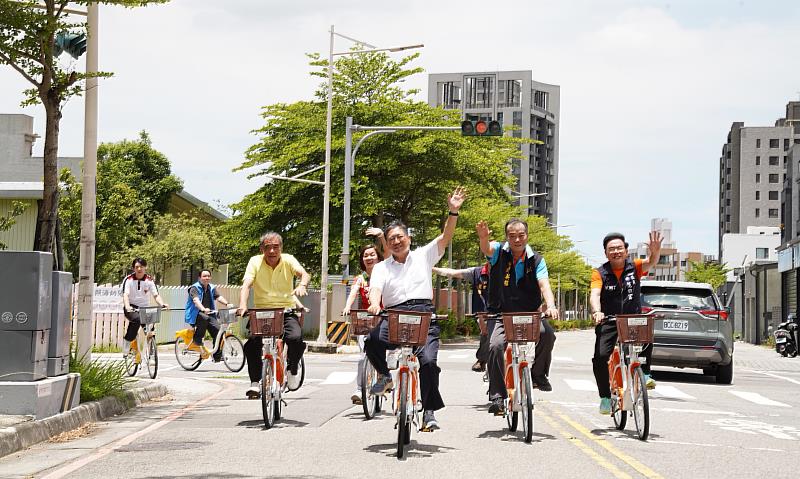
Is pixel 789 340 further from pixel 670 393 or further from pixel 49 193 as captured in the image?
pixel 49 193

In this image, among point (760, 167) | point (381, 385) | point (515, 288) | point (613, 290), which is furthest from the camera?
point (760, 167)

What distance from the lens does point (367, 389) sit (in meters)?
11.7

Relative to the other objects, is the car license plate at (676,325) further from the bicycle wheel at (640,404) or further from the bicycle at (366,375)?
the bicycle wheel at (640,404)

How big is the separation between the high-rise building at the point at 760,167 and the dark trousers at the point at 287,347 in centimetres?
12518

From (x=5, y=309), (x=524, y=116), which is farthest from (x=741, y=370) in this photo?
(x=524, y=116)

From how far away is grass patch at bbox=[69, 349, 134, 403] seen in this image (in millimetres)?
12047

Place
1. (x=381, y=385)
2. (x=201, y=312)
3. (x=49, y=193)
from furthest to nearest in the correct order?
(x=201, y=312) → (x=49, y=193) → (x=381, y=385)

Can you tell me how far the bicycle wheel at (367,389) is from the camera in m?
11.6

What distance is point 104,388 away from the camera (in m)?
12.5

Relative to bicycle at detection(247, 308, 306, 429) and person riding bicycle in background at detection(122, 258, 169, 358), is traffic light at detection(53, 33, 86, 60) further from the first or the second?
bicycle at detection(247, 308, 306, 429)

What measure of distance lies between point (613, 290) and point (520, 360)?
1.49 m

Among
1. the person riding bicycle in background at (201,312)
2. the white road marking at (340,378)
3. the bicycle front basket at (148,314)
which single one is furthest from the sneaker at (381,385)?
the person riding bicycle in background at (201,312)

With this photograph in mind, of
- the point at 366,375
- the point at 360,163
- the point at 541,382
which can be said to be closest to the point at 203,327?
the point at 366,375

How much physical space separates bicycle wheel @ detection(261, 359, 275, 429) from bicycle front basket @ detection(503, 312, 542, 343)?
2.44 meters
